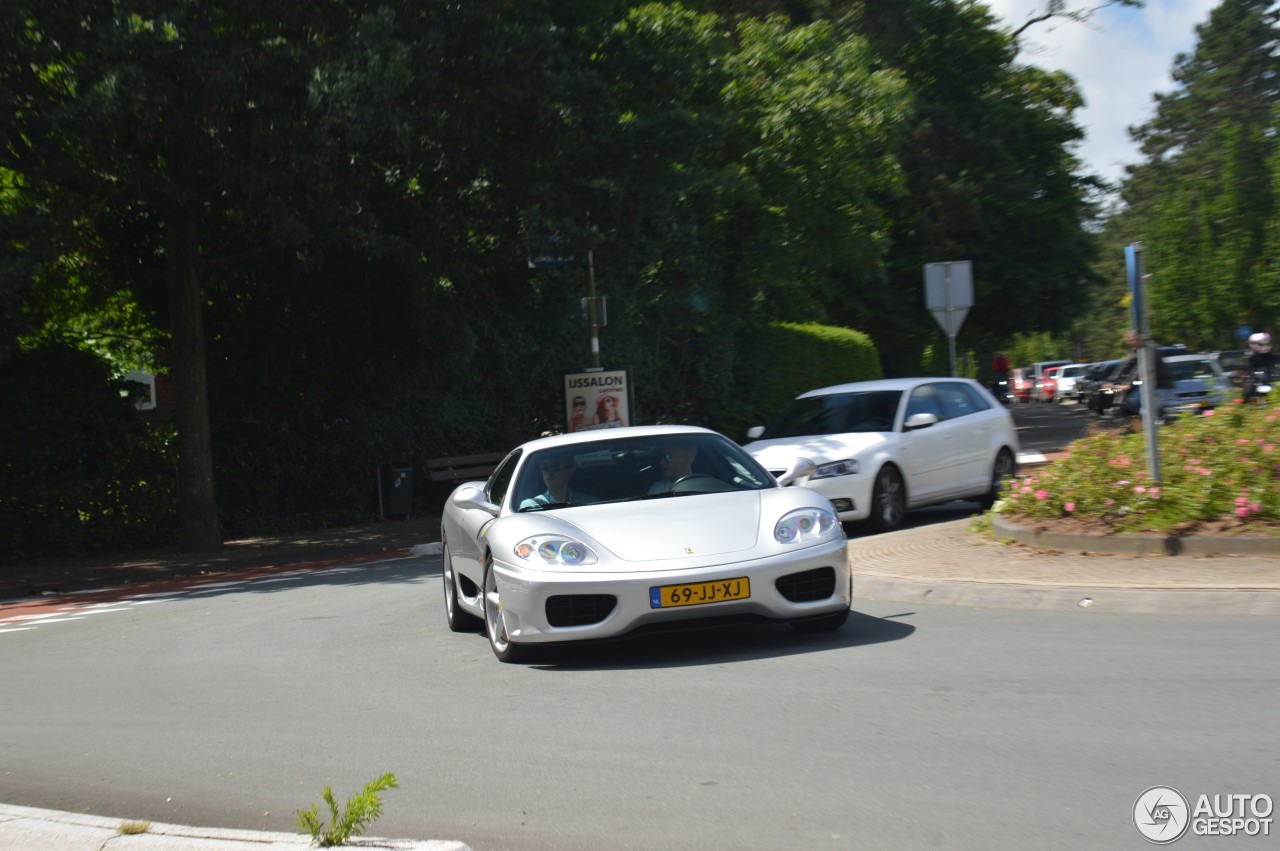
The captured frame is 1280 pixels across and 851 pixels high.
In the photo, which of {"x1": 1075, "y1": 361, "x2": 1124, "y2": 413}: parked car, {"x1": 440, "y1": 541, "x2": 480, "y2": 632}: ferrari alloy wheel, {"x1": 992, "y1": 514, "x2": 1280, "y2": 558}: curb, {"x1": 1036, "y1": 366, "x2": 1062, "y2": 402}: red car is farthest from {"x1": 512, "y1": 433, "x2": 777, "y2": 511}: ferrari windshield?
{"x1": 1036, "y1": 366, "x2": 1062, "y2": 402}: red car

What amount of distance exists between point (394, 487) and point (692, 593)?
15.4m

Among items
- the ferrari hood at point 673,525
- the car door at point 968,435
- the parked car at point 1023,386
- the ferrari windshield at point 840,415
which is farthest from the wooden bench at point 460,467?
the parked car at point 1023,386

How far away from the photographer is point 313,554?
18.5 metres

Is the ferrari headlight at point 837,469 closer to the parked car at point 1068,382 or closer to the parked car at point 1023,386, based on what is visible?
the parked car at point 1068,382

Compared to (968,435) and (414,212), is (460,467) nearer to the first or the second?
(414,212)

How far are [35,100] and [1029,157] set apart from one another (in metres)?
30.0

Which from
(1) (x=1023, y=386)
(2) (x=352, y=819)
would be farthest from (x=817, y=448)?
(1) (x=1023, y=386)

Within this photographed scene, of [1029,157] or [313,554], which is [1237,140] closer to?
[1029,157]

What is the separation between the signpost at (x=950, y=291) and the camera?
19.3m

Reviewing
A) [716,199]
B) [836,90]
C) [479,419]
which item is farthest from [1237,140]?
[479,419]

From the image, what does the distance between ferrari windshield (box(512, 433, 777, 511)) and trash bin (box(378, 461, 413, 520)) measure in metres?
13.7

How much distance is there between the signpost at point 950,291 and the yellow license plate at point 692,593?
1212 cm

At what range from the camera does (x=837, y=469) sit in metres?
14.3

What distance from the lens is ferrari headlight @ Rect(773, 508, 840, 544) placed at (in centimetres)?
818
